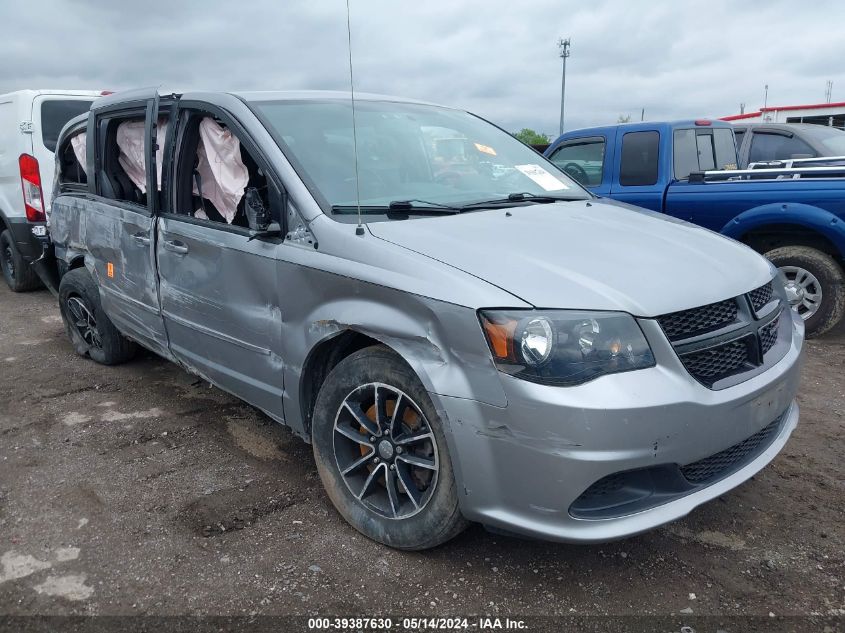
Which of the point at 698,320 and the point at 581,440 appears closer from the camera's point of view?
the point at 581,440

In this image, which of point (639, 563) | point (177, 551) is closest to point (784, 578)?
point (639, 563)

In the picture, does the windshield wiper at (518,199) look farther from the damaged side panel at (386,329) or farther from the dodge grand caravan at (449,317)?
the damaged side panel at (386,329)

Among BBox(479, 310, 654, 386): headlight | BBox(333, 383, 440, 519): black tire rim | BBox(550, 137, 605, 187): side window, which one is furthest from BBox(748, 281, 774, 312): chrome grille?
BBox(550, 137, 605, 187): side window

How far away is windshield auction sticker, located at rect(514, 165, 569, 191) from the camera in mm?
3754

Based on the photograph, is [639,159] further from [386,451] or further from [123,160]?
[386,451]

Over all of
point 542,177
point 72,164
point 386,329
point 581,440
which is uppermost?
point 72,164

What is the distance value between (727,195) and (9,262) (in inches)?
298

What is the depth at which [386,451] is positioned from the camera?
2711 millimetres

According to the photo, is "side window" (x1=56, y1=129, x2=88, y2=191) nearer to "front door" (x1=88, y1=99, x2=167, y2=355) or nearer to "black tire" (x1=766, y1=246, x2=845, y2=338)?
"front door" (x1=88, y1=99, x2=167, y2=355)

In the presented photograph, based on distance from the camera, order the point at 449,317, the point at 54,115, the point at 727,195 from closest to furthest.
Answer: the point at 449,317
the point at 727,195
the point at 54,115

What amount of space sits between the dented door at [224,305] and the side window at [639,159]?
439cm

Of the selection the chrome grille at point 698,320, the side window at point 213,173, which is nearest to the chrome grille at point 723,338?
the chrome grille at point 698,320

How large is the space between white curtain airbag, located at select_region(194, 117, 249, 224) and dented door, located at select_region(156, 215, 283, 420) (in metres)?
0.18

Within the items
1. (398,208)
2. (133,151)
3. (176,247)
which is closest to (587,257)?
(398,208)
